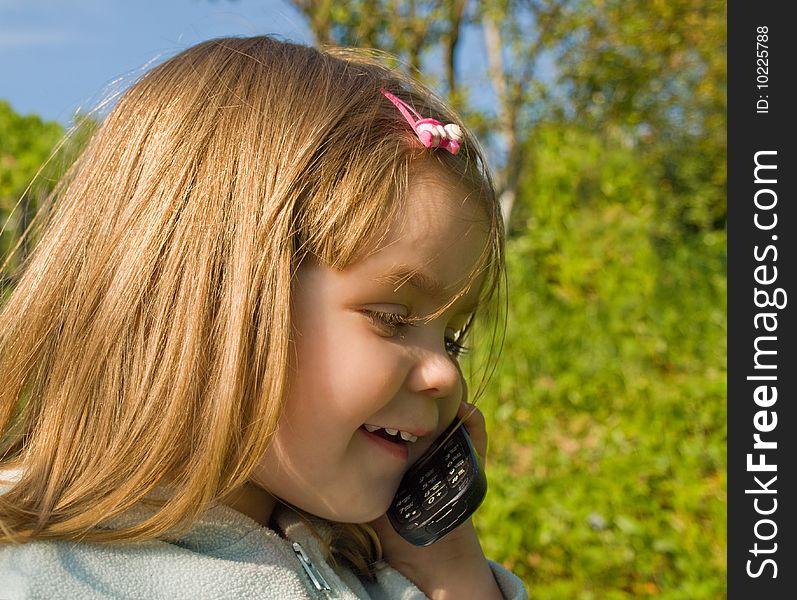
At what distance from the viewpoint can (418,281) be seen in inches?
59.2

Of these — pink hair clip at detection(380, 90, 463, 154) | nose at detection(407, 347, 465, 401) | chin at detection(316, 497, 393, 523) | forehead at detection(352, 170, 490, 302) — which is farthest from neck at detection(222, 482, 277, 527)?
pink hair clip at detection(380, 90, 463, 154)

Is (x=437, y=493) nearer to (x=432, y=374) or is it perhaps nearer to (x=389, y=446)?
(x=389, y=446)

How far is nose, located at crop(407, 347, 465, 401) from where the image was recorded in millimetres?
1529

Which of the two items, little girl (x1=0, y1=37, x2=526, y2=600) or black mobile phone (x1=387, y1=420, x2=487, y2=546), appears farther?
black mobile phone (x1=387, y1=420, x2=487, y2=546)

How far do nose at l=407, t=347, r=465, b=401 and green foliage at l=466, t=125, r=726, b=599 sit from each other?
187cm

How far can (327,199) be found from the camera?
1500 mm

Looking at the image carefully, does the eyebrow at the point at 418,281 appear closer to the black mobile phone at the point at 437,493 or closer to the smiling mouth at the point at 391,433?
the smiling mouth at the point at 391,433

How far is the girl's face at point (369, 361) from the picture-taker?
57.6 inches

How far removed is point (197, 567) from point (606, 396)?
3206mm

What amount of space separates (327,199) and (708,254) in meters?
5.01

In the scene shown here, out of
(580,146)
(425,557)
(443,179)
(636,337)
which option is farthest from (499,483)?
(580,146)

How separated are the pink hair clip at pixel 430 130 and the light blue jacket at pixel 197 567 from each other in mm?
717

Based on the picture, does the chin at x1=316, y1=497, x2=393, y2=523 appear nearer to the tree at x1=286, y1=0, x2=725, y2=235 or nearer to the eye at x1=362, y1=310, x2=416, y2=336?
the eye at x1=362, y1=310, x2=416, y2=336
